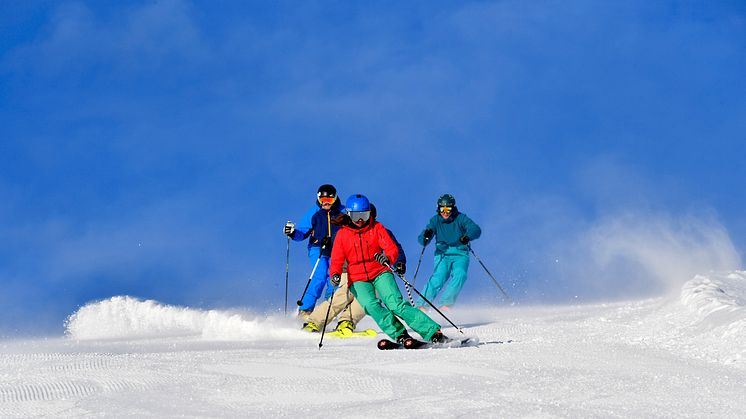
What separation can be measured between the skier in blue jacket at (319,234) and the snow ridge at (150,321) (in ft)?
2.15

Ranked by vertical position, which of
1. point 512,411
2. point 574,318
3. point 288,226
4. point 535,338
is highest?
point 288,226

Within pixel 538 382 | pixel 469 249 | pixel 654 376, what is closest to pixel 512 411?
pixel 538 382

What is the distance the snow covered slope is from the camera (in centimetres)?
546

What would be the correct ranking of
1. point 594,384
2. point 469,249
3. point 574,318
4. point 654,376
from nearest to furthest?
1. point 594,384
2. point 654,376
3. point 574,318
4. point 469,249

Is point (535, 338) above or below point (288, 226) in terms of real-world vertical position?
below

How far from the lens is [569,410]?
17.4 ft

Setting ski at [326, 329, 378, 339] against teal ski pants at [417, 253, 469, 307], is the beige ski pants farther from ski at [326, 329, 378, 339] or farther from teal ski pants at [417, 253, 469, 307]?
teal ski pants at [417, 253, 469, 307]

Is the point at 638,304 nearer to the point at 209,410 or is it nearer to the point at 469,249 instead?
the point at 469,249

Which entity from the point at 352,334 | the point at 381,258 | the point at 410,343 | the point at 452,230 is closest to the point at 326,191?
the point at 352,334

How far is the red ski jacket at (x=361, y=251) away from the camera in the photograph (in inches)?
380

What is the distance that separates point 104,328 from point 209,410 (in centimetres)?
1073

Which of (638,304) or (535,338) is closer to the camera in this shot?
(535,338)

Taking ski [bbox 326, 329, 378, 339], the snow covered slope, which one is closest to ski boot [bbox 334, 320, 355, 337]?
ski [bbox 326, 329, 378, 339]

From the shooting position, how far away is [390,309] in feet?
31.2
